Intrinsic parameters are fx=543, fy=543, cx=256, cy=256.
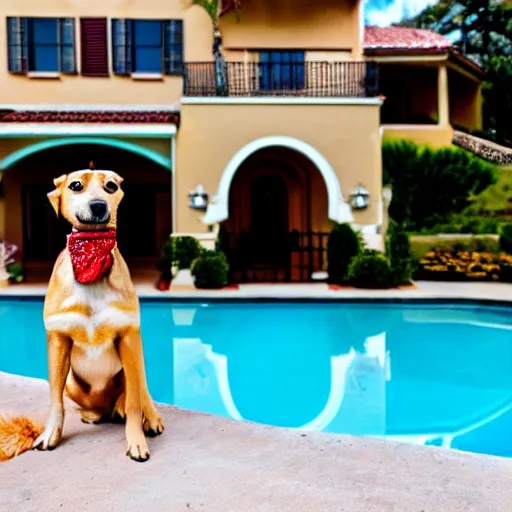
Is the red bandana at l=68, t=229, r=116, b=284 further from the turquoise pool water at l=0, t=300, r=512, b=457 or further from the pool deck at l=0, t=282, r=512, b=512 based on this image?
the turquoise pool water at l=0, t=300, r=512, b=457

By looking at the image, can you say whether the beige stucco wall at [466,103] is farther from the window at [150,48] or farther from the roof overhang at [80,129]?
the roof overhang at [80,129]

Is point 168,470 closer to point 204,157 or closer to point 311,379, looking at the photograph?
point 311,379

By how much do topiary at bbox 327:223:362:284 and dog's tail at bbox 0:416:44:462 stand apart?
10.8 metres

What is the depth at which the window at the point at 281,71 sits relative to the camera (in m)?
17.1

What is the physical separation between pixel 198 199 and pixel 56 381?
1059 cm

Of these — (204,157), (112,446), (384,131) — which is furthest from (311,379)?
(384,131)

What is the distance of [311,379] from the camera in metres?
7.09

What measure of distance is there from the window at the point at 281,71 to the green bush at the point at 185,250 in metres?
6.15

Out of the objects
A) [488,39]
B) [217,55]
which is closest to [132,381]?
[217,55]

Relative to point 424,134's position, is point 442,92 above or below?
above

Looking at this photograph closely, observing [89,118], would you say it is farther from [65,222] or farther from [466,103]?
[466,103]

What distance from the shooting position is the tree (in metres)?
24.2

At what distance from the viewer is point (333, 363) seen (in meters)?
7.95

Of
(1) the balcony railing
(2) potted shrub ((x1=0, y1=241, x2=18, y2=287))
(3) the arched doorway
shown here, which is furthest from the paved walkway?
(3) the arched doorway
